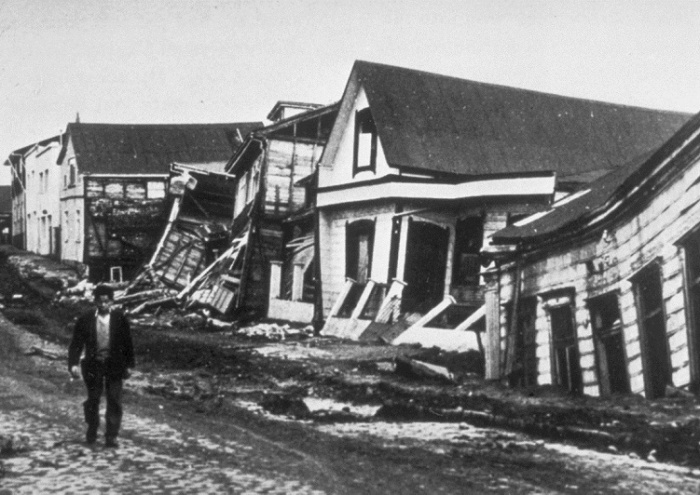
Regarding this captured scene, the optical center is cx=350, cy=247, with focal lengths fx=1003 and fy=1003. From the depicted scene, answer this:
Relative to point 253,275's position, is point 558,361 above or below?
below

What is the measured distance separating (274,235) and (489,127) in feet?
24.7

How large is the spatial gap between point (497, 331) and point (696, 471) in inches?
321

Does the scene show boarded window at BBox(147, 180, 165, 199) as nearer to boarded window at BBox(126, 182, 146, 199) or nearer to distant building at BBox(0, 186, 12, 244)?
boarded window at BBox(126, 182, 146, 199)

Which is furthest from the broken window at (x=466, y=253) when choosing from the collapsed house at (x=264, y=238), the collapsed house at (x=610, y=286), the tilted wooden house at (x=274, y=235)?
the collapsed house at (x=610, y=286)

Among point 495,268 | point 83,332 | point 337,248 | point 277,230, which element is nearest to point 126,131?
point 277,230

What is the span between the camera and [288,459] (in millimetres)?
8930

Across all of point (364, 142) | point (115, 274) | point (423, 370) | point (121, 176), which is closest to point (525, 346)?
point (423, 370)

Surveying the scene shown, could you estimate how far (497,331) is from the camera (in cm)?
1655

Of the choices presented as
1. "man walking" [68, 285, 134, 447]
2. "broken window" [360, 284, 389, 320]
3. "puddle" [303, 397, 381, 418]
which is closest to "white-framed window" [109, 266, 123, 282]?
"broken window" [360, 284, 389, 320]

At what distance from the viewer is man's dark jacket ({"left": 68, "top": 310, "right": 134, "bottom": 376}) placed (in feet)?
31.5

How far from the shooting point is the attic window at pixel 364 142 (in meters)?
24.9

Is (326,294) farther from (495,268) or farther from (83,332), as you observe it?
(83,332)

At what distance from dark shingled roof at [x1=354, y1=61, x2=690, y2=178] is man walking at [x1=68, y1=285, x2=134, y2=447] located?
14312mm

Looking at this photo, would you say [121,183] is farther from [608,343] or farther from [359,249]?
[608,343]
